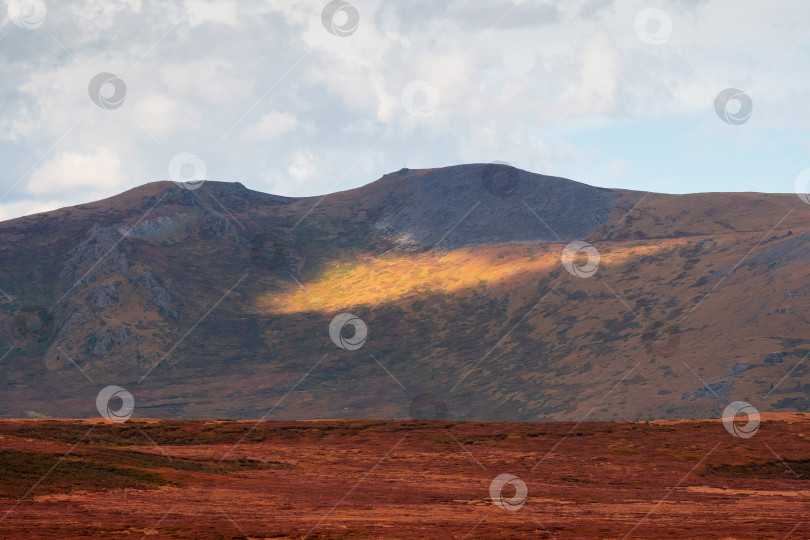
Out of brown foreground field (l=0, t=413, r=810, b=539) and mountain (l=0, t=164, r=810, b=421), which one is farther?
mountain (l=0, t=164, r=810, b=421)

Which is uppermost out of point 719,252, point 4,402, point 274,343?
point 719,252

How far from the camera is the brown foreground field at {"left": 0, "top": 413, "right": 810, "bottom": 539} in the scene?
4447cm

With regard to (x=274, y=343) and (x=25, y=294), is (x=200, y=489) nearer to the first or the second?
(x=274, y=343)

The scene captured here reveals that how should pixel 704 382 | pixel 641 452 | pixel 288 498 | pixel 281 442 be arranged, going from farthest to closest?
pixel 704 382, pixel 281 442, pixel 641 452, pixel 288 498

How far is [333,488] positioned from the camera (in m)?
61.3

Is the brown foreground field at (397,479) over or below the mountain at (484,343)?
below

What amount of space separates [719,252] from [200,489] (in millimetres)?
140407

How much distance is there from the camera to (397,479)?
66500 millimetres

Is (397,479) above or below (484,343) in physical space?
below

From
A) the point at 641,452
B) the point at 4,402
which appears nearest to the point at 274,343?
the point at 4,402

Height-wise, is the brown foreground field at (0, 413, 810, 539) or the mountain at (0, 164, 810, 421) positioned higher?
the mountain at (0, 164, 810, 421)

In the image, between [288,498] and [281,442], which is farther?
[281,442]

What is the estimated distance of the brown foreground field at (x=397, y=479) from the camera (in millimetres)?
44469

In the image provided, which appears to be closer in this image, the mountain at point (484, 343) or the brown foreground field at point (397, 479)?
the brown foreground field at point (397, 479)
